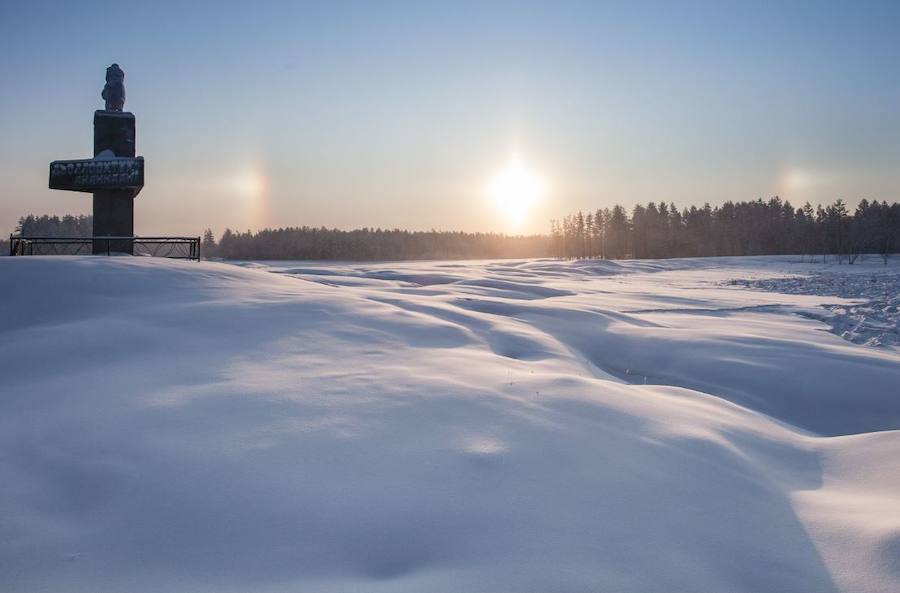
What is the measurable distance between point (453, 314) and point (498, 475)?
467cm

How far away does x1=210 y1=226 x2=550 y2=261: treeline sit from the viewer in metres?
82.3

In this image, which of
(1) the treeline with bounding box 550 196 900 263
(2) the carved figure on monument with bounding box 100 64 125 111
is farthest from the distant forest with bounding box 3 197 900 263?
(2) the carved figure on monument with bounding box 100 64 125 111

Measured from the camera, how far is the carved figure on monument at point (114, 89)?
15.6 m

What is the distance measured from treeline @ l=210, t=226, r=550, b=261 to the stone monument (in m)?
66.7

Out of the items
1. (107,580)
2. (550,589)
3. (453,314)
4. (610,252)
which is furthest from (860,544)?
(610,252)

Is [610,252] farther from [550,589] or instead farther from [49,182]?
[550,589]

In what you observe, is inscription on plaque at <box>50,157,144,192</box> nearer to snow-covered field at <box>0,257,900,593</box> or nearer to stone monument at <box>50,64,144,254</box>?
stone monument at <box>50,64,144,254</box>

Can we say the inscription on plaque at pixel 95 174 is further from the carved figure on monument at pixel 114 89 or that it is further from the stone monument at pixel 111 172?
the carved figure on monument at pixel 114 89

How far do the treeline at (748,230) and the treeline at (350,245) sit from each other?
36.0 metres

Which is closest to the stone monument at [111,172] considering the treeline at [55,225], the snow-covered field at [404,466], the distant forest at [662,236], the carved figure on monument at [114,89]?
the carved figure on monument at [114,89]

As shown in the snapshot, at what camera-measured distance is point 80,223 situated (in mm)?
93000

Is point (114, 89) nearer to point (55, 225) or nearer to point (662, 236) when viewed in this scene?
point (662, 236)

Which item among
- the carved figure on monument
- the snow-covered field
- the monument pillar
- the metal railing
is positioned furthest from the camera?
the carved figure on monument

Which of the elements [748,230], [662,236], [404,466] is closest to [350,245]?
[662,236]
